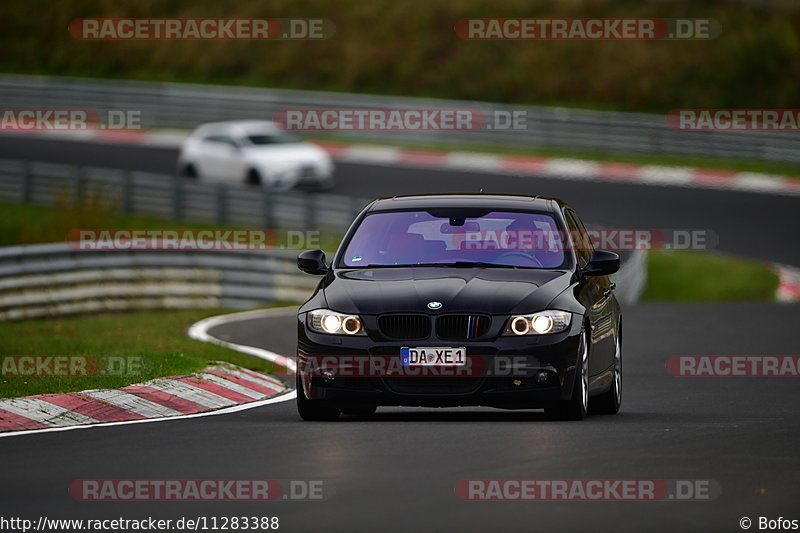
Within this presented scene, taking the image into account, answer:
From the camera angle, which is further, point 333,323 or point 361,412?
point 361,412

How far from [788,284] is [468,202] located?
1649cm

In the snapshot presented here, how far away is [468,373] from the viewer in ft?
37.0

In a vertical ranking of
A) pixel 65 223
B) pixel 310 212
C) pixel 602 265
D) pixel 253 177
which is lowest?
pixel 602 265

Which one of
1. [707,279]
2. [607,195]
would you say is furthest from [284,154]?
[707,279]

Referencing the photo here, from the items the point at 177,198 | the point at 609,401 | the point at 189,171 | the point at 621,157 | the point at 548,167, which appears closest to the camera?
the point at 609,401

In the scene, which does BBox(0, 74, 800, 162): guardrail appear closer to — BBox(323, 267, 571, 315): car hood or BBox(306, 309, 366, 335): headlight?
BBox(323, 267, 571, 315): car hood

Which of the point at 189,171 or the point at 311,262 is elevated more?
the point at 189,171

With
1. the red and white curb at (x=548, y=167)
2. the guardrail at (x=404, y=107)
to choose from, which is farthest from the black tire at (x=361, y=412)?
the guardrail at (x=404, y=107)

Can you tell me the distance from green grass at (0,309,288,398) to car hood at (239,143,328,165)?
575 inches

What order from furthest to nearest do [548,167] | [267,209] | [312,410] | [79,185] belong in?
[548,167], [79,185], [267,209], [312,410]

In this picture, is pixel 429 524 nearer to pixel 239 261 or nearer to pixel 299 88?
pixel 239 261

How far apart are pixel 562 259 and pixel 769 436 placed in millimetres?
2121

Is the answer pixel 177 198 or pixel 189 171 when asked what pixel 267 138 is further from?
pixel 177 198

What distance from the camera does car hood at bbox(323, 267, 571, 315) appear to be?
11.4m
